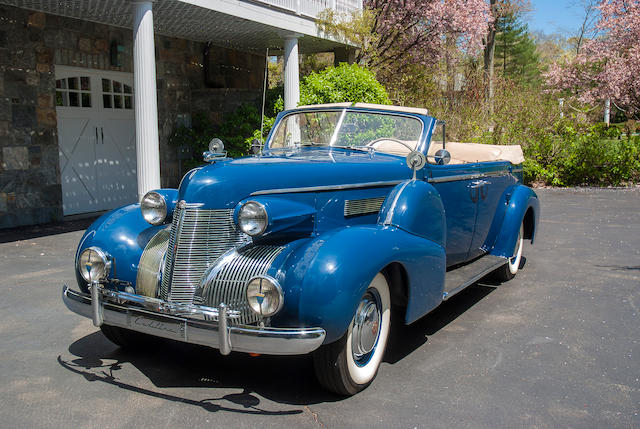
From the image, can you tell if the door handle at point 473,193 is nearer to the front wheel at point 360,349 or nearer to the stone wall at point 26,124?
the front wheel at point 360,349

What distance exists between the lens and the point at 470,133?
1477cm

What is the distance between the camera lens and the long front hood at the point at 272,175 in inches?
124

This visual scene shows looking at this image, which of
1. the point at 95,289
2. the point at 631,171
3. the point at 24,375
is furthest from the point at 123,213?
the point at 631,171

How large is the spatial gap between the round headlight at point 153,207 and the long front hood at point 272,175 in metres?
0.44

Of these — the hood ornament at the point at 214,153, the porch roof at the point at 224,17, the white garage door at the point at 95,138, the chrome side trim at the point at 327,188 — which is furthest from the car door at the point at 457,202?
the white garage door at the point at 95,138

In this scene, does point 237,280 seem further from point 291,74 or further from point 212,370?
point 291,74

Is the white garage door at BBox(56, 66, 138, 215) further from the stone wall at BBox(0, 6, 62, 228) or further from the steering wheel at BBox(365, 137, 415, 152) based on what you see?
the steering wheel at BBox(365, 137, 415, 152)

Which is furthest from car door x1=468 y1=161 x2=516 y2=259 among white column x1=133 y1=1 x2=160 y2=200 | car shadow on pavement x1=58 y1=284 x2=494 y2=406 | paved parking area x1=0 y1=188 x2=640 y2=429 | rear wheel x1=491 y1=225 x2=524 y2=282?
white column x1=133 y1=1 x2=160 y2=200

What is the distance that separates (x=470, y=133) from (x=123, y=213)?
1234cm

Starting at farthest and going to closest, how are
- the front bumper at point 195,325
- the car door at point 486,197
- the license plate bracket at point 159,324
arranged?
the car door at point 486,197
the license plate bracket at point 159,324
the front bumper at point 195,325

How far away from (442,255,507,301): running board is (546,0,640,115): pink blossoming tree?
626 inches

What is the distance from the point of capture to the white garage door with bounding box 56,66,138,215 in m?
9.74

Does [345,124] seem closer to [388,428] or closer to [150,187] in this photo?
[388,428]

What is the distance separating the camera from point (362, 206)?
147 inches
